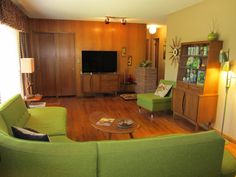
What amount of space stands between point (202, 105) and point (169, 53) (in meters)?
2.16

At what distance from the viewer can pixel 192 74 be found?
4.29 meters

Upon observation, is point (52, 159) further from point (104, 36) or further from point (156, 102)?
point (104, 36)

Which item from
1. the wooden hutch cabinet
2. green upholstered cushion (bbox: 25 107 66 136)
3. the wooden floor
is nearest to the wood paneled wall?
the wooden floor

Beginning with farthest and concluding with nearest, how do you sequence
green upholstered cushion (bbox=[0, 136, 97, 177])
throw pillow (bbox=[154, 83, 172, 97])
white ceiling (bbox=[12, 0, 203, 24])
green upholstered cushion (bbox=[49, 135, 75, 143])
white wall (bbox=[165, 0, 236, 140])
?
throw pillow (bbox=[154, 83, 172, 97])
white ceiling (bbox=[12, 0, 203, 24])
white wall (bbox=[165, 0, 236, 140])
green upholstered cushion (bbox=[49, 135, 75, 143])
green upholstered cushion (bbox=[0, 136, 97, 177])

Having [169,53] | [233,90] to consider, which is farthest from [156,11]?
[233,90]

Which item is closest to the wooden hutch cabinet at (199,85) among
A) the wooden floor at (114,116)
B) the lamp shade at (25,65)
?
the wooden floor at (114,116)

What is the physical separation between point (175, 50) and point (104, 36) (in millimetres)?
2702

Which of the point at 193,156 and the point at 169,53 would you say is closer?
the point at 193,156

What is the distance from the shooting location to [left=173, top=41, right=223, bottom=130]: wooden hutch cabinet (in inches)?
146

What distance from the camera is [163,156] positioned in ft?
5.16

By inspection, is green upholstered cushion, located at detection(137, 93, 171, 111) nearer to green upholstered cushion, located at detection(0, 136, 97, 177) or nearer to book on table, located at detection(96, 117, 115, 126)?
book on table, located at detection(96, 117, 115, 126)

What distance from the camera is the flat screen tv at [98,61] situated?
6.70m

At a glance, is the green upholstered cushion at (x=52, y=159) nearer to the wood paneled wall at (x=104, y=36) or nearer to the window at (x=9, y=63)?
the window at (x=9, y=63)

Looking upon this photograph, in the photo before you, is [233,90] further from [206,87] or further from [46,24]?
[46,24]
